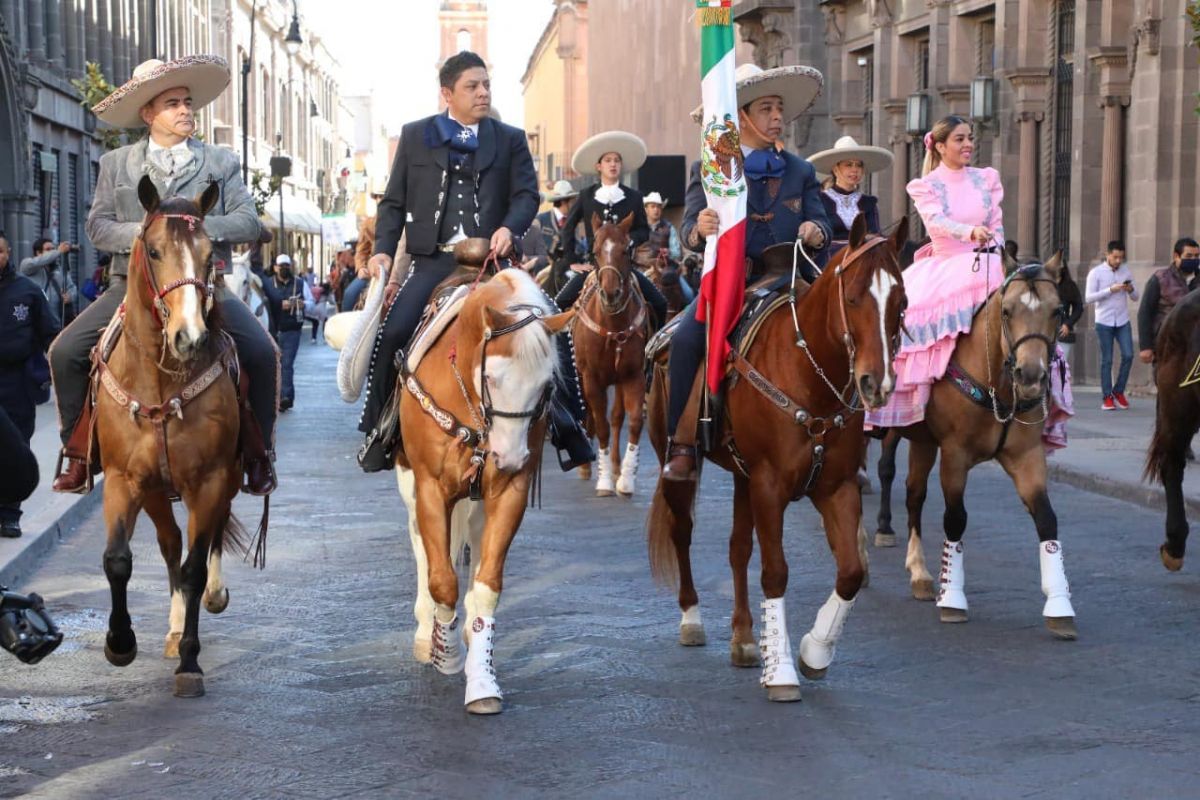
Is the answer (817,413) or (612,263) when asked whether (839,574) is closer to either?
(817,413)

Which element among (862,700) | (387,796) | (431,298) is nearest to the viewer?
(387,796)

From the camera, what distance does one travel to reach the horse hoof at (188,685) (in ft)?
25.1

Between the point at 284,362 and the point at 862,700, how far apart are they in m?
18.2

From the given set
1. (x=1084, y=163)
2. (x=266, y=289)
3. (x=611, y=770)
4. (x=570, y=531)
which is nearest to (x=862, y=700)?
(x=611, y=770)

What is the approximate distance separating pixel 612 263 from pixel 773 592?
7535mm

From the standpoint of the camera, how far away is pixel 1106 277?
23.9 metres

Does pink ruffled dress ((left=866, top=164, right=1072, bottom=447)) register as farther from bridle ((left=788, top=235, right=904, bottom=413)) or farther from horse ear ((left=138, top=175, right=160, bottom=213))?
horse ear ((left=138, top=175, right=160, bottom=213))

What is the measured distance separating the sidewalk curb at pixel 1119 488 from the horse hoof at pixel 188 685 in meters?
7.60

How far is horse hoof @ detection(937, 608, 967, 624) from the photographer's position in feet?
30.4

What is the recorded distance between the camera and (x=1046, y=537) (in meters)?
9.00

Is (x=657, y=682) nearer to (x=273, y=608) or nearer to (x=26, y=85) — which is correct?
(x=273, y=608)

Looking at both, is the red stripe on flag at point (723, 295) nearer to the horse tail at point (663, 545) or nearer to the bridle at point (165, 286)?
the horse tail at point (663, 545)

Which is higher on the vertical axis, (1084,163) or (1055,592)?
(1084,163)

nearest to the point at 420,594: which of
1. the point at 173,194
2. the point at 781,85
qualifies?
the point at 173,194
